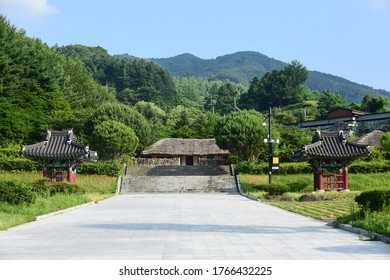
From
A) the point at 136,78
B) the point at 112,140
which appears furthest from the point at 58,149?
the point at 136,78

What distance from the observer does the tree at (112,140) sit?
46.6 metres

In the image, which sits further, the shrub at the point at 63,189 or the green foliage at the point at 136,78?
the green foliage at the point at 136,78

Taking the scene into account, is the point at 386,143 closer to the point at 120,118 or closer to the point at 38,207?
the point at 120,118

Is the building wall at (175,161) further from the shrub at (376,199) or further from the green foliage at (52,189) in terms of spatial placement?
the shrub at (376,199)

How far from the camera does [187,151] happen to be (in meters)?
59.2

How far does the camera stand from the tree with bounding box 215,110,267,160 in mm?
45906

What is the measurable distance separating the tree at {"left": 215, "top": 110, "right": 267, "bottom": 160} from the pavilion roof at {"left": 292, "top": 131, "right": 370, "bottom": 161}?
11.1 metres

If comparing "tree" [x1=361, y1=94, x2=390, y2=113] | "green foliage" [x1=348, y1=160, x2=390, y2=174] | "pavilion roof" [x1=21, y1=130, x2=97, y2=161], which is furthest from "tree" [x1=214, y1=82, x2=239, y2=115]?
"pavilion roof" [x1=21, y1=130, x2=97, y2=161]

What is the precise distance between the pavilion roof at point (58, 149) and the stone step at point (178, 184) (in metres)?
5.73

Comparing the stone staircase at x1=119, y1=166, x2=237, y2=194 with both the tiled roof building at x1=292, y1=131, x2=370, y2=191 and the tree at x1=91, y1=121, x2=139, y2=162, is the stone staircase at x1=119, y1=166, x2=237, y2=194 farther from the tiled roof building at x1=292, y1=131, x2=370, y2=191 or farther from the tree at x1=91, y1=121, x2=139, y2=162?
the tiled roof building at x1=292, y1=131, x2=370, y2=191

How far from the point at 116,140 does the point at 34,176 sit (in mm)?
8428

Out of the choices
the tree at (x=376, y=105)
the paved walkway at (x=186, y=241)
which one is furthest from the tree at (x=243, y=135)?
the tree at (x=376, y=105)

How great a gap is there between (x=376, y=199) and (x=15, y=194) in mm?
11853

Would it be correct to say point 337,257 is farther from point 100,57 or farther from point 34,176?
point 100,57
